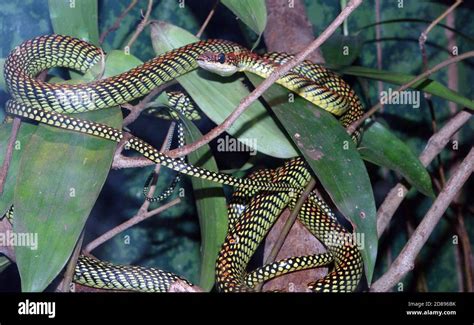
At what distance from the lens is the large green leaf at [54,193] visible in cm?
93

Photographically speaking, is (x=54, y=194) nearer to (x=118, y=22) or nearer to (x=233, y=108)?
(x=233, y=108)

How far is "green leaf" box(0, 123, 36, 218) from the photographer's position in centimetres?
106

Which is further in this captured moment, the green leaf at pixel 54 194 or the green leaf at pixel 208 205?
the green leaf at pixel 208 205

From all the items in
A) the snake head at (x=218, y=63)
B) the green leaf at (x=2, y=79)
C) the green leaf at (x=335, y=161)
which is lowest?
the green leaf at (x=335, y=161)

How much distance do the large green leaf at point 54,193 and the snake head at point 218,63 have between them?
296 mm

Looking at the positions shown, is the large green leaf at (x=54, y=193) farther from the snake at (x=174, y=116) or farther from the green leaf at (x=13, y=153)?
the snake at (x=174, y=116)

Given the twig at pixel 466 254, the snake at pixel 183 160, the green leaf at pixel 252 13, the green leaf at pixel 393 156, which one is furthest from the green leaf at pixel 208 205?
the twig at pixel 466 254

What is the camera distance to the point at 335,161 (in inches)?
45.7

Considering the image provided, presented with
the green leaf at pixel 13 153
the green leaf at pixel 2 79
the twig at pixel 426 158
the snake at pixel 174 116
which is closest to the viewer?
the green leaf at pixel 13 153

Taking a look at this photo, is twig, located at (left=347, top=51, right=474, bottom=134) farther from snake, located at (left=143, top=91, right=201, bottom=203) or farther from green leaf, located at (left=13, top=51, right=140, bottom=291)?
green leaf, located at (left=13, top=51, right=140, bottom=291)

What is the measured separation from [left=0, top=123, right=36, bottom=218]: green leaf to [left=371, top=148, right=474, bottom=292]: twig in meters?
0.81

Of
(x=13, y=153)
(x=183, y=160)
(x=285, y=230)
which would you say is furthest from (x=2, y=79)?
(x=285, y=230)

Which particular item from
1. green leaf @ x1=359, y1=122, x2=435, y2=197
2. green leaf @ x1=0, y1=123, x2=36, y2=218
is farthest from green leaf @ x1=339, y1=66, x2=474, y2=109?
green leaf @ x1=0, y1=123, x2=36, y2=218

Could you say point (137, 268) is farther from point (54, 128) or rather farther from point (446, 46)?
point (446, 46)
